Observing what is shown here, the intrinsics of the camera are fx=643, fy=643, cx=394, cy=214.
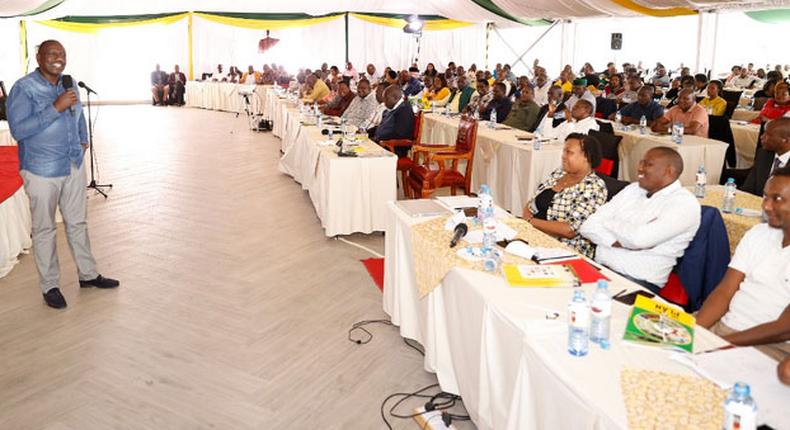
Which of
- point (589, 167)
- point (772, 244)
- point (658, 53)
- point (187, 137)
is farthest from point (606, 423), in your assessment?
point (658, 53)

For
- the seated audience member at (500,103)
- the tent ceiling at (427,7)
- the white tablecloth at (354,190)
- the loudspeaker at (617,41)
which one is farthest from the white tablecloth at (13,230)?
the loudspeaker at (617,41)

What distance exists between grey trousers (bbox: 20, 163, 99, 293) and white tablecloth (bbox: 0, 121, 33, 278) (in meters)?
0.72

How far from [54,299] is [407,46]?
1860 cm

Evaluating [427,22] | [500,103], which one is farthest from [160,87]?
[500,103]

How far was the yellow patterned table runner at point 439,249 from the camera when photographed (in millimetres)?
2703

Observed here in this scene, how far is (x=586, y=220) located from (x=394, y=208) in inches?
41.4

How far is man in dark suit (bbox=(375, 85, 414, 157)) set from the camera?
6.79 meters

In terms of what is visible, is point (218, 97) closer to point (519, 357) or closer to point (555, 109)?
point (555, 109)

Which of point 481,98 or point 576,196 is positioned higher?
point 481,98

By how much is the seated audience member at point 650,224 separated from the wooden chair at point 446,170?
2553 mm

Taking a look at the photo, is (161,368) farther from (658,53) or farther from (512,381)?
(658,53)

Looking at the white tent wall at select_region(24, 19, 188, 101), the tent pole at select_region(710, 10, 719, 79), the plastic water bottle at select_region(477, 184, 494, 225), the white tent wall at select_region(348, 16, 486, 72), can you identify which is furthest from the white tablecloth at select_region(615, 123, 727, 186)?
the white tent wall at select_region(24, 19, 188, 101)

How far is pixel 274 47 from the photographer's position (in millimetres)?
20000

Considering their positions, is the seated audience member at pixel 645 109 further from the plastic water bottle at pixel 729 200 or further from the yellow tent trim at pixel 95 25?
the yellow tent trim at pixel 95 25
